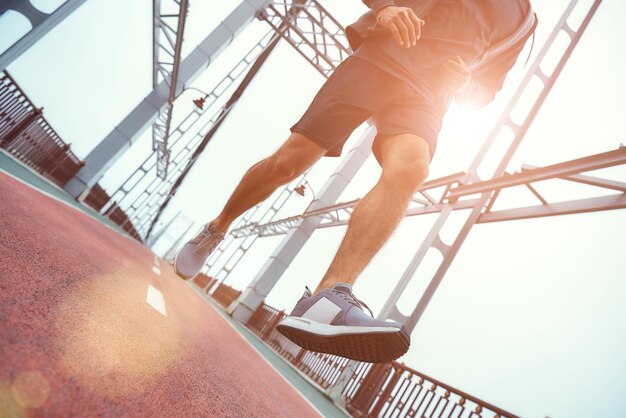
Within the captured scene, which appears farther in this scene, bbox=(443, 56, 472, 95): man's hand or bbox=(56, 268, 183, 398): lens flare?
bbox=(443, 56, 472, 95): man's hand

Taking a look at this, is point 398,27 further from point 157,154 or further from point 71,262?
point 157,154

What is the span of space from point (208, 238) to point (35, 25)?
5.59m

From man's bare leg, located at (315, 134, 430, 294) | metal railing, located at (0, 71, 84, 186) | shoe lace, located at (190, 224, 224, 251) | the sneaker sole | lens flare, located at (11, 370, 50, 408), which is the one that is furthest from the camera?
metal railing, located at (0, 71, 84, 186)

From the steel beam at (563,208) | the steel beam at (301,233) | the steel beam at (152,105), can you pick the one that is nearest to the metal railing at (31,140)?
the steel beam at (152,105)

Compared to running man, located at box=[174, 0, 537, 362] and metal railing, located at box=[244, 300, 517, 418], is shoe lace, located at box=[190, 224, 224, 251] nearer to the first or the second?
running man, located at box=[174, 0, 537, 362]

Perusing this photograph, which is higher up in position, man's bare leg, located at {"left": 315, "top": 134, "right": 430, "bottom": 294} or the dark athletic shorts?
the dark athletic shorts

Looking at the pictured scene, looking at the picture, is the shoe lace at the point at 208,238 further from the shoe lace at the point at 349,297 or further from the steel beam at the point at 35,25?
the steel beam at the point at 35,25

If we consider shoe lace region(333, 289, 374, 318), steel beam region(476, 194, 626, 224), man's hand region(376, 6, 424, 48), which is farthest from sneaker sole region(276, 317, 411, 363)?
steel beam region(476, 194, 626, 224)

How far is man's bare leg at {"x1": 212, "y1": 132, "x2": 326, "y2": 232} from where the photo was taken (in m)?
1.74

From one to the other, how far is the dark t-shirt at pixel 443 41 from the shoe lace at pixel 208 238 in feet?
4.02

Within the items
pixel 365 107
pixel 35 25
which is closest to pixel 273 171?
pixel 365 107

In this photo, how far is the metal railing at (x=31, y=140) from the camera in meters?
6.65

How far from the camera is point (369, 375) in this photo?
5.73m

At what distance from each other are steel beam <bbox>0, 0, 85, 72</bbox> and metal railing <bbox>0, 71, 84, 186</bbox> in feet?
3.79
